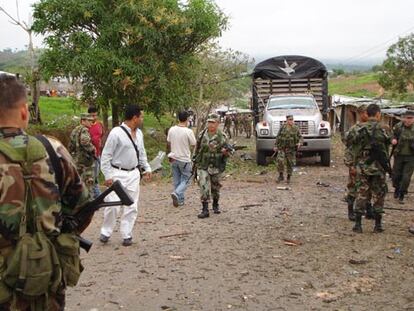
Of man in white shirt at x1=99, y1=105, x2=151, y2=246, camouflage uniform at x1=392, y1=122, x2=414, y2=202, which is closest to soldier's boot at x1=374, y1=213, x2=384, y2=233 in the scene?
camouflage uniform at x1=392, y1=122, x2=414, y2=202

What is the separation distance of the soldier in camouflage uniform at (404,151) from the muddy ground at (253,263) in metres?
0.37

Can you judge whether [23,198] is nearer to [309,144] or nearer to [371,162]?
[371,162]

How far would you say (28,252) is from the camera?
2.46 metres

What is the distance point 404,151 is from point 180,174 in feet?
12.9

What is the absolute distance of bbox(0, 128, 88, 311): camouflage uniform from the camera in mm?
2463

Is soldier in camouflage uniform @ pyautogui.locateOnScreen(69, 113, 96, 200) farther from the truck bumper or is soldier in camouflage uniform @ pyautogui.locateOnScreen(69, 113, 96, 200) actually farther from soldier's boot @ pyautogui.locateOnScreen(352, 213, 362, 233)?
the truck bumper

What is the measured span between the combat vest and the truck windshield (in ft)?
44.1

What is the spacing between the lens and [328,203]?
955 cm

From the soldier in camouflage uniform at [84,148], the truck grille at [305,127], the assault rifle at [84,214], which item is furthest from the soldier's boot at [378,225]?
the truck grille at [305,127]

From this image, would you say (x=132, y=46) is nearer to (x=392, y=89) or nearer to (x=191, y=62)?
(x=191, y=62)

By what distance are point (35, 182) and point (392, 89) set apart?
107 ft

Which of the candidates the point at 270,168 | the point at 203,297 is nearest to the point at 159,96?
the point at 270,168

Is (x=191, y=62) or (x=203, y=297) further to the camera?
(x=191, y=62)

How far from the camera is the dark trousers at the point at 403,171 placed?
9367 mm
